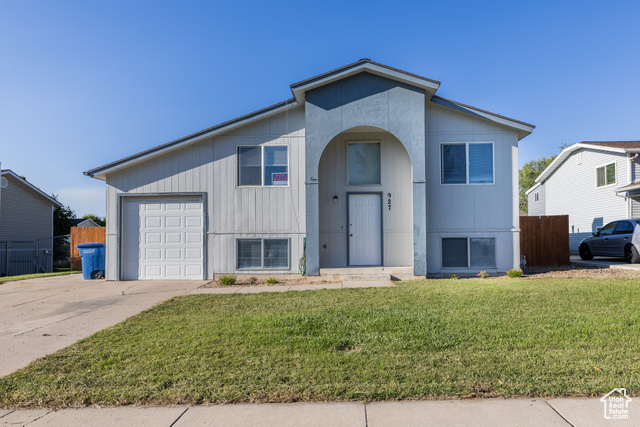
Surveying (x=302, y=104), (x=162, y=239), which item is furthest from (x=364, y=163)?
(x=162, y=239)

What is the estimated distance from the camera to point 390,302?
761cm

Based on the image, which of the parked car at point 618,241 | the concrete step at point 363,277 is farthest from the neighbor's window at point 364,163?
the parked car at point 618,241

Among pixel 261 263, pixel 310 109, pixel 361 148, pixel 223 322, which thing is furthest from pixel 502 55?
pixel 223 322

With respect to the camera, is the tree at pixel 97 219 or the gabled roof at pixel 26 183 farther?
the tree at pixel 97 219

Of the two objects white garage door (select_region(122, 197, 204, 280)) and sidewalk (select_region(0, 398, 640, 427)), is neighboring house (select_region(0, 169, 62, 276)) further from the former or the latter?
sidewalk (select_region(0, 398, 640, 427))

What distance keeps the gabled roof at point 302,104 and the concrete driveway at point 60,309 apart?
351 cm

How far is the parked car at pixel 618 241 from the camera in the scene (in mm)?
14373

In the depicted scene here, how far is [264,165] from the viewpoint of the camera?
12148 mm

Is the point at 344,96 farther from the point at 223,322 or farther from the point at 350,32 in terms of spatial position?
the point at 223,322

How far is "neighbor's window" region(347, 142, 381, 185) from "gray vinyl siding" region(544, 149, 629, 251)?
12.9 metres

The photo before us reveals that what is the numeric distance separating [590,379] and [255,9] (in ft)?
39.8

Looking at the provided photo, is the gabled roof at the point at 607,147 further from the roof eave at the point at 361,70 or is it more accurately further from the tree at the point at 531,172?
the tree at the point at 531,172

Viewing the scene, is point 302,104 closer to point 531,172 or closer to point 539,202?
point 539,202

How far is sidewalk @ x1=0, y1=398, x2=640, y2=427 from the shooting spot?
125 inches
